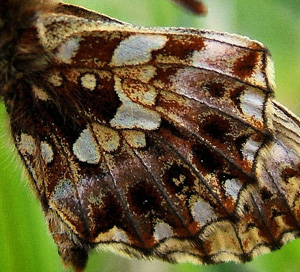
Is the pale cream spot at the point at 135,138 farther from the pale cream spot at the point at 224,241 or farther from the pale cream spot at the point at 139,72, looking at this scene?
the pale cream spot at the point at 224,241

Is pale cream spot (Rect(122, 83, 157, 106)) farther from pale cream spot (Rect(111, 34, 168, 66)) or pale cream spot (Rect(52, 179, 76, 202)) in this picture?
pale cream spot (Rect(52, 179, 76, 202))

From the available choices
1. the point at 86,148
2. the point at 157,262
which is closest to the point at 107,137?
the point at 86,148

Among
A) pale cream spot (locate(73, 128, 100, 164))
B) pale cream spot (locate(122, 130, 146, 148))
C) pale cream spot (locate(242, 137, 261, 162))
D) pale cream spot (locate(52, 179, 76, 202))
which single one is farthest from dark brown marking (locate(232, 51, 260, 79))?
pale cream spot (locate(52, 179, 76, 202))

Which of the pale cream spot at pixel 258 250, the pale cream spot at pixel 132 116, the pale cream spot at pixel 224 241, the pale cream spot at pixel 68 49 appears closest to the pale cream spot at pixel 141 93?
the pale cream spot at pixel 132 116

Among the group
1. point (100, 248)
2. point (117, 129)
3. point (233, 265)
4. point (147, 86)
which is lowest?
point (233, 265)

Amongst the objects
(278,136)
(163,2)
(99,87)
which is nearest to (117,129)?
(99,87)

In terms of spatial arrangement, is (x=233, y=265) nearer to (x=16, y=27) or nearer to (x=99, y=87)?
(x=99, y=87)
